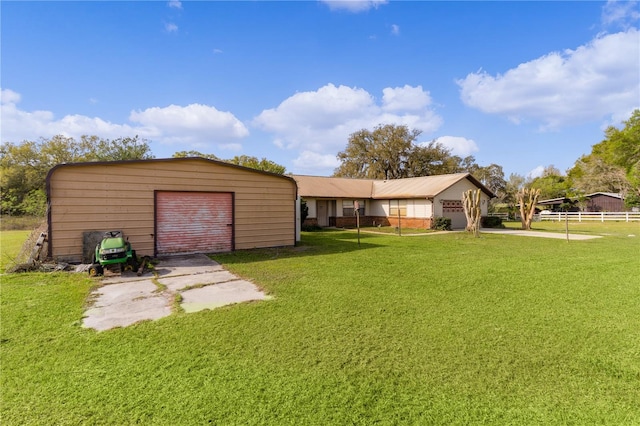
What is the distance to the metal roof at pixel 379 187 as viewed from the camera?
20672 millimetres

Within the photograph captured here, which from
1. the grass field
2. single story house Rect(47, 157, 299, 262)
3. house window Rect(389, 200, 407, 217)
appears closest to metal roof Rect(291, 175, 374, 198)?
house window Rect(389, 200, 407, 217)

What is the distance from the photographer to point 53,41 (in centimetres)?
902

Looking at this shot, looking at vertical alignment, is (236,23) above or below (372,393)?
above

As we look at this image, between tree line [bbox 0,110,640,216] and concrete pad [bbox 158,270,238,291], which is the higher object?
tree line [bbox 0,110,640,216]

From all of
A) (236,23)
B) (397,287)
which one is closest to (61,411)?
(397,287)

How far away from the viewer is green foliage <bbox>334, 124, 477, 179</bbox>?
38062 millimetres

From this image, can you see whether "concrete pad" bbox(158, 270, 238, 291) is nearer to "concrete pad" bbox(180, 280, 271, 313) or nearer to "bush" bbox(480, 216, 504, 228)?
"concrete pad" bbox(180, 280, 271, 313)

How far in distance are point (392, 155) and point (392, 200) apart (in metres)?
17.0

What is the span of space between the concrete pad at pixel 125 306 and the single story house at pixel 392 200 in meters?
14.9

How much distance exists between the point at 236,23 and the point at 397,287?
34.0 feet

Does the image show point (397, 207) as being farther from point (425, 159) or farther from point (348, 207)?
point (425, 159)

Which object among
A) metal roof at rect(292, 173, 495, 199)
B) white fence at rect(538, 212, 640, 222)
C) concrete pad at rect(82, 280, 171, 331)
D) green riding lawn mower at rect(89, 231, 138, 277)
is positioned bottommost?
concrete pad at rect(82, 280, 171, 331)

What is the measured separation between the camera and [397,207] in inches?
875

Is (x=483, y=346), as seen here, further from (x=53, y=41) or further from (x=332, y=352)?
(x=53, y=41)
